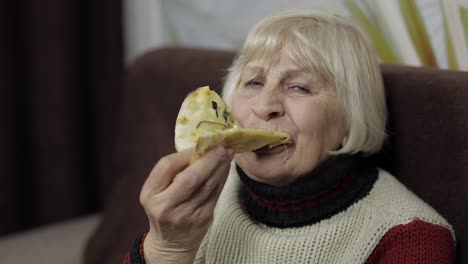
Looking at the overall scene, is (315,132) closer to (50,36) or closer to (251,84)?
(251,84)

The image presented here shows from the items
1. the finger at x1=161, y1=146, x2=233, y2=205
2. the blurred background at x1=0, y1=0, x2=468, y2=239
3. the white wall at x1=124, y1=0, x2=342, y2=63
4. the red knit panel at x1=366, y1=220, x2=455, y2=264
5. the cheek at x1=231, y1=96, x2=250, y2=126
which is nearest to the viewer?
the finger at x1=161, y1=146, x2=233, y2=205

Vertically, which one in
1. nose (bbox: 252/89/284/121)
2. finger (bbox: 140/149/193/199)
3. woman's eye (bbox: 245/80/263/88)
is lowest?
finger (bbox: 140/149/193/199)

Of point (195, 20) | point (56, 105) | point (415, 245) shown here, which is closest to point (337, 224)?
point (415, 245)

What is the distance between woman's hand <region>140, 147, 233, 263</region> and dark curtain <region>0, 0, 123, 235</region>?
1498mm

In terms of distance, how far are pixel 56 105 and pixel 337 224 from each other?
162 centimetres

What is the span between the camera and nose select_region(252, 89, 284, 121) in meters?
1.04

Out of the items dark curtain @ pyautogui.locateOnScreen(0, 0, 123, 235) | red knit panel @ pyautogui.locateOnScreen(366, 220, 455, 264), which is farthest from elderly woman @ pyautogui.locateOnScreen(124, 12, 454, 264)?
dark curtain @ pyautogui.locateOnScreen(0, 0, 123, 235)

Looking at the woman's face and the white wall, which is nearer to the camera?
the woman's face

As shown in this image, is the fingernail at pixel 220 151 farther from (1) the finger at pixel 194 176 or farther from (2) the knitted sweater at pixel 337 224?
(2) the knitted sweater at pixel 337 224

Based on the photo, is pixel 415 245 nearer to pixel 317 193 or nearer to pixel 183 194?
pixel 317 193

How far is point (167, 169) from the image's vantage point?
0.90 meters

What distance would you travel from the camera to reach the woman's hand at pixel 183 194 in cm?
89

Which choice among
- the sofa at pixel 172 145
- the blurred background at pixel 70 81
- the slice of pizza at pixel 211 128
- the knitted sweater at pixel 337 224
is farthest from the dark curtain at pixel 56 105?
the slice of pizza at pixel 211 128

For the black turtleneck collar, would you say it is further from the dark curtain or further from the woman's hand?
the dark curtain
